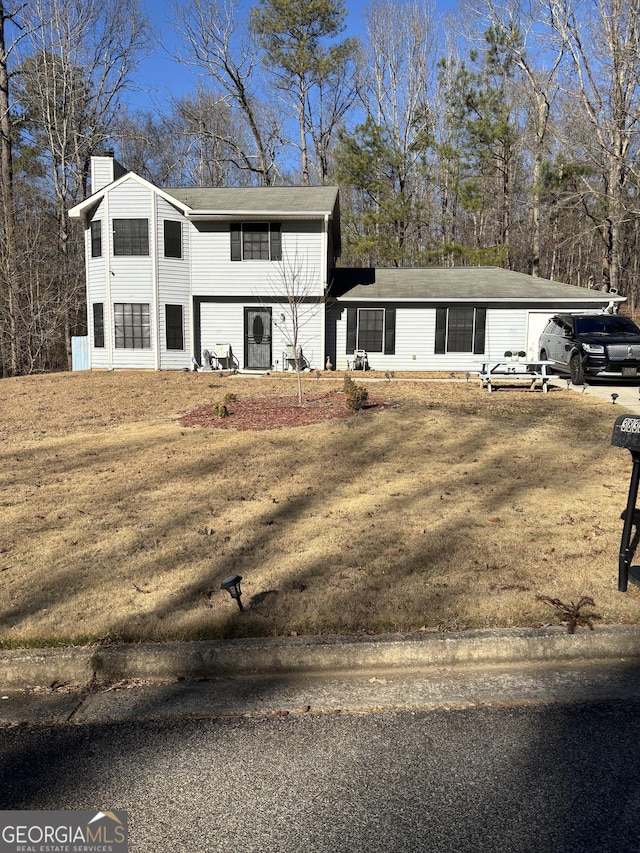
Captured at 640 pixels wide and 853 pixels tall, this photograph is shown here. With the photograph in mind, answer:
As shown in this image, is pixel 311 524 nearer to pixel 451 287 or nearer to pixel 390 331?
pixel 390 331

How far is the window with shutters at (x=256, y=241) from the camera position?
20.3 m

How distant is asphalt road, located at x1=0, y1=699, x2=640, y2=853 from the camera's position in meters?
2.31

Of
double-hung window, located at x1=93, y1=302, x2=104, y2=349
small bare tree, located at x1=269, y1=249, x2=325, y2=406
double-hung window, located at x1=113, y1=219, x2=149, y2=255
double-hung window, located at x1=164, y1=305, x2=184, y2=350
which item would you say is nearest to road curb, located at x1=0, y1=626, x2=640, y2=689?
small bare tree, located at x1=269, y1=249, x2=325, y2=406

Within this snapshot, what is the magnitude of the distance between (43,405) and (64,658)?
436 inches

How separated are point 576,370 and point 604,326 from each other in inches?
61.7

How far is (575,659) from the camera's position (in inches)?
144

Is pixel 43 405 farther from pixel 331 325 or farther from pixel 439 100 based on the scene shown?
pixel 439 100

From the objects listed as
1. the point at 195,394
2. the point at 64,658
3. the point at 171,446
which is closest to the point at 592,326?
the point at 195,394

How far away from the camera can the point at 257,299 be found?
20562 millimetres

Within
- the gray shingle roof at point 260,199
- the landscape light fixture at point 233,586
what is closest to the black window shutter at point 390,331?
the gray shingle roof at point 260,199

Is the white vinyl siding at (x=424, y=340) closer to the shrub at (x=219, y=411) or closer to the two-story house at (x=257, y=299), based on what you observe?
the two-story house at (x=257, y=299)

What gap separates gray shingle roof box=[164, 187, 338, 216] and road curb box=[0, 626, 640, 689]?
17713mm

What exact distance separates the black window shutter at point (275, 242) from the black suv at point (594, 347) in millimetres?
8595

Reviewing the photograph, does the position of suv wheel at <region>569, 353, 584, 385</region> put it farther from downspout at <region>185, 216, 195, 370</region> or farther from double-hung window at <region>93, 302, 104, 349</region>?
double-hung window at <region>93, 302, 104, 349</region>
